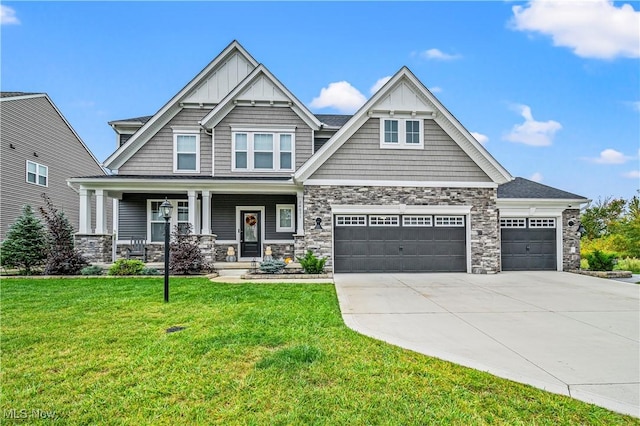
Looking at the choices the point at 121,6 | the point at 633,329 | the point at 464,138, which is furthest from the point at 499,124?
the point at 121,6

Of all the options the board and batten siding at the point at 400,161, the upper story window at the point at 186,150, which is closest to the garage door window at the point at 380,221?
the board and batten siding at the point at 400,161

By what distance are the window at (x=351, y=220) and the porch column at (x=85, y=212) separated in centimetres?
960

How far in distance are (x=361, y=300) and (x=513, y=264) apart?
30.5 ft

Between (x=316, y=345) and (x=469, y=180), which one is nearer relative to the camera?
(x=316, y=345)

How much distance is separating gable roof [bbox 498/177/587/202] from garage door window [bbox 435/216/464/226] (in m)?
2.21

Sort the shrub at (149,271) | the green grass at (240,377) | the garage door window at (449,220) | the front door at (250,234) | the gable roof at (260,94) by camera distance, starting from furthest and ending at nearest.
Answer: the front door at (250,234) < the gable roof at (260,94) < the garage door window at (449,220) < the shrub at (149,271) < the green grass at (240,377)

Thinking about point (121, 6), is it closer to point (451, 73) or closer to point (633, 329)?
point (451, 73)

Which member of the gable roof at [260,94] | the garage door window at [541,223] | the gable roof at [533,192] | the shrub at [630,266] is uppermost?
the gable roof at [260,94]

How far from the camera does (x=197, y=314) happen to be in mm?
6605

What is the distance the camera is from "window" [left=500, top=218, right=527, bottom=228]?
14.5m

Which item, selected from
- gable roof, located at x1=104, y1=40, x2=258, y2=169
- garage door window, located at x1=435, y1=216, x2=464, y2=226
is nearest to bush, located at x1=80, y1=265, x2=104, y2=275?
gable roof, located at x1=104, y1=40, x2=258, y2=169

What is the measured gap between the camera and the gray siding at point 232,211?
636 inches

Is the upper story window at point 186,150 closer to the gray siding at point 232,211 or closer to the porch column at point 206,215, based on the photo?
the gray siding at point 232,211

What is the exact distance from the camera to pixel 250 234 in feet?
53.7
